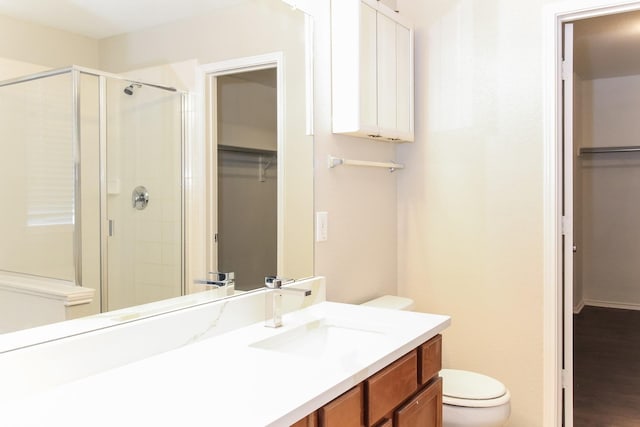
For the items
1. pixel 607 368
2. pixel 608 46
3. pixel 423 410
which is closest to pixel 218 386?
pixel 423 410

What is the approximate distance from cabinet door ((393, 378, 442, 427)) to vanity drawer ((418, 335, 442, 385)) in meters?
0.04

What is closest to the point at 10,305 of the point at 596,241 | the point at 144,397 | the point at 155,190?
the point at 144,397

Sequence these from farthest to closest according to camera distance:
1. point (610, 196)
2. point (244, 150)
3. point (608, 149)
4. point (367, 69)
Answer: point (610, 196), point (608, 149), point (367, 69), point (244, 150)

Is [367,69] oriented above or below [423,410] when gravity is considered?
above

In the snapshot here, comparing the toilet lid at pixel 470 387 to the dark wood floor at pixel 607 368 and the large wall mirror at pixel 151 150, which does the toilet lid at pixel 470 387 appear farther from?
the dark wood floor at pixel 607 368

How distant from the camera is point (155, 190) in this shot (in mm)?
1590

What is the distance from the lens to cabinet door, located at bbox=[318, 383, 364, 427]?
1.23m

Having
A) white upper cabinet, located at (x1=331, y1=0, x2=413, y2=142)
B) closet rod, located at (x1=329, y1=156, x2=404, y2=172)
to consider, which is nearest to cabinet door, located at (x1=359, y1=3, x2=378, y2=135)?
white upper cabinet, located at (x1=331, y1=0, x2=413, y2=142)

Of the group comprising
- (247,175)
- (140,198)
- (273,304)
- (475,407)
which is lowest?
(475,407)

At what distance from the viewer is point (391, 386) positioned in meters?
1.54

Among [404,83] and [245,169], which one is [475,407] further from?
[404,83]

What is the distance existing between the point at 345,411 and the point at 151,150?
0.91 meters

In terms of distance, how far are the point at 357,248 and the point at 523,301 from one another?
0.86m

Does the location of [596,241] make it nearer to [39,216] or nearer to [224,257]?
[224,257]
